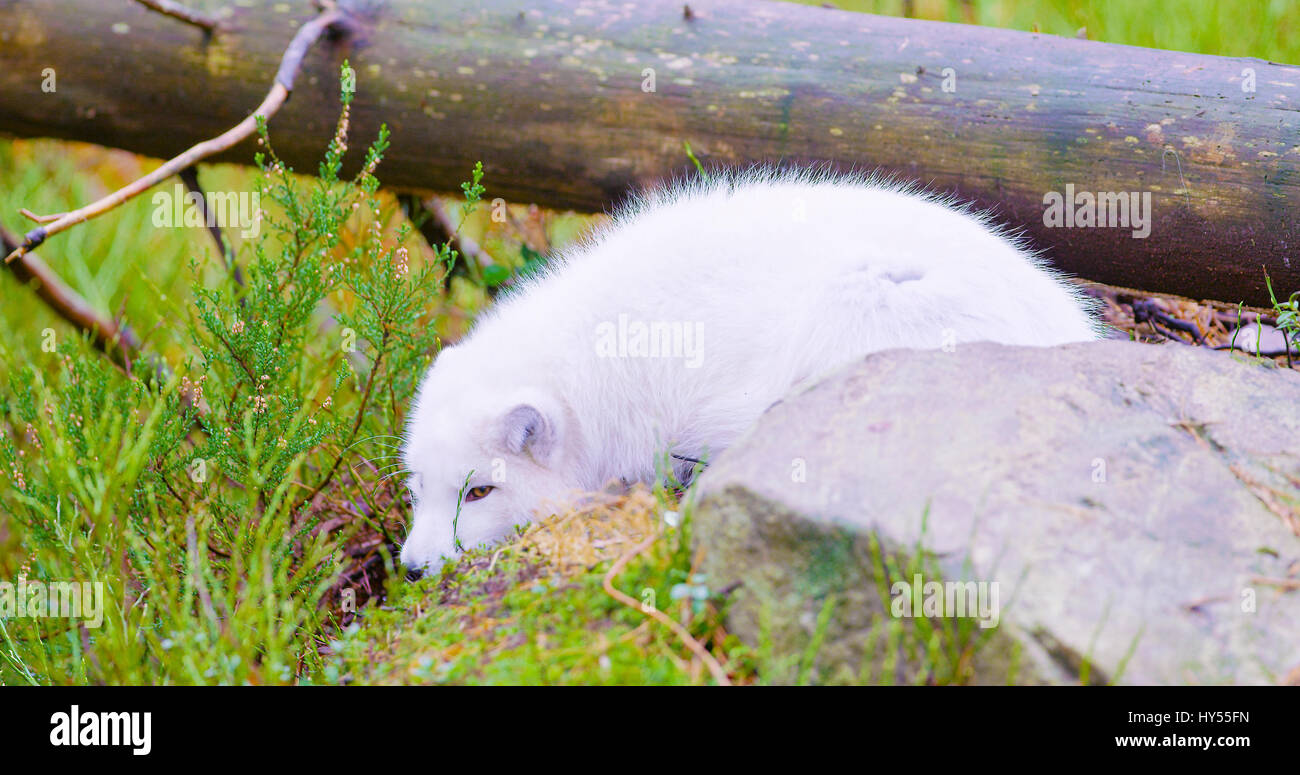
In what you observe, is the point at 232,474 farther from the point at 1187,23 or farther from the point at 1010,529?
the point at 1187,23

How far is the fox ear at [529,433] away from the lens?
3539 millimetres

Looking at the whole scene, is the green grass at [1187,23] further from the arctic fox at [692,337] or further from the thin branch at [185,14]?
the thin branch at [185,14]

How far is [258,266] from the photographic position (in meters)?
3.98

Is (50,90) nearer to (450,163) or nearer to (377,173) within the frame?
(377,173)

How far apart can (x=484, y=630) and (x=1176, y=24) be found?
19.2ft

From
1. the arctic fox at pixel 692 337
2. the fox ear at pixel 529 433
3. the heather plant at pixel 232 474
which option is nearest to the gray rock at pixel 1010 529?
the arctic fox at pixel 692 337

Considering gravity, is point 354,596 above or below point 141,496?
below

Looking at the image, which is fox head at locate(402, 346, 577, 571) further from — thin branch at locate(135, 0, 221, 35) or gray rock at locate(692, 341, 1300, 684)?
thin branch at locate(135, 0, 221, 35)

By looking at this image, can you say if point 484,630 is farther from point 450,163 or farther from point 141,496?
point 450,163

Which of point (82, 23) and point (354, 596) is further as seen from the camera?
point (82, 23)

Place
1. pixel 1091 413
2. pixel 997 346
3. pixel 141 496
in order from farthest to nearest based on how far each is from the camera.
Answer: pixel 141 496 < pixel 997 346 < pixel 1091 413

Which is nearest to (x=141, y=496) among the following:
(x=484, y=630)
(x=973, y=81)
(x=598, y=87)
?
(x=484, y=630)

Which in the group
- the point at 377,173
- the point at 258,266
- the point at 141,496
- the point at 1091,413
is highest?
the point at 377,173
